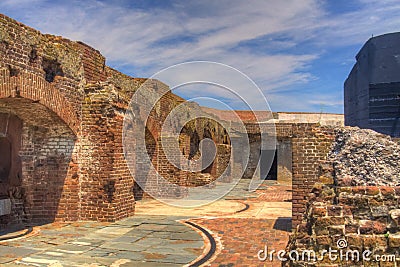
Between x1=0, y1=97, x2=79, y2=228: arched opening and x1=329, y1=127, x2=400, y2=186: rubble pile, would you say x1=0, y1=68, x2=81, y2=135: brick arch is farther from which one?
x1=329, y1=127, x2=400, y2=186: rubble pile

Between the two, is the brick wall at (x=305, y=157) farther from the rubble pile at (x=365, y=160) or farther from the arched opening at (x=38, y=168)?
the arched opening at (x=38, y=168)

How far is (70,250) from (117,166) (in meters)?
2.99

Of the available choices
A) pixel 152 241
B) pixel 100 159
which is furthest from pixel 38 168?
pixel 152 241

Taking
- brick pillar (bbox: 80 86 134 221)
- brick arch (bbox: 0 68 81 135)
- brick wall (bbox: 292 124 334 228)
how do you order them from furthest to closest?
brick pillar (bbox: 80 86 134 221) < brick wall (bbox: 292 124 334 228) < brick arch (bbox: 0 68 81 135)

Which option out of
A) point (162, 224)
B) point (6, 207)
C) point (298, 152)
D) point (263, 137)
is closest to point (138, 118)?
point (162, 224)

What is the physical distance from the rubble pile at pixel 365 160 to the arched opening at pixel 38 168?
625 cm

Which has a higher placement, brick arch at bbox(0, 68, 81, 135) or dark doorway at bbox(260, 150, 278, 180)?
brick arch at bbox(0, 68, 81, 135)

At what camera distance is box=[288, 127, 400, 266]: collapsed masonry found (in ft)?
11.0

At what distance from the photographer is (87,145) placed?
857 centimetres

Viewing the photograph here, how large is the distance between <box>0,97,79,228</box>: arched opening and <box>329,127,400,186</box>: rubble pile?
6249mm

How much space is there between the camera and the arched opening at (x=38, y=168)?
8.11 metres

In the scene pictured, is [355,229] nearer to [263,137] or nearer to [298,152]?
[298,152]

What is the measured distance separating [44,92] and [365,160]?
638 cm

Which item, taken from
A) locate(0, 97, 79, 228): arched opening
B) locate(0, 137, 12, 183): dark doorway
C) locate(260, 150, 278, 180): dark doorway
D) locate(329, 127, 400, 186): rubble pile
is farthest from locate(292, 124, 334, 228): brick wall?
locate(260, 150, 278, 180): dark doorway
